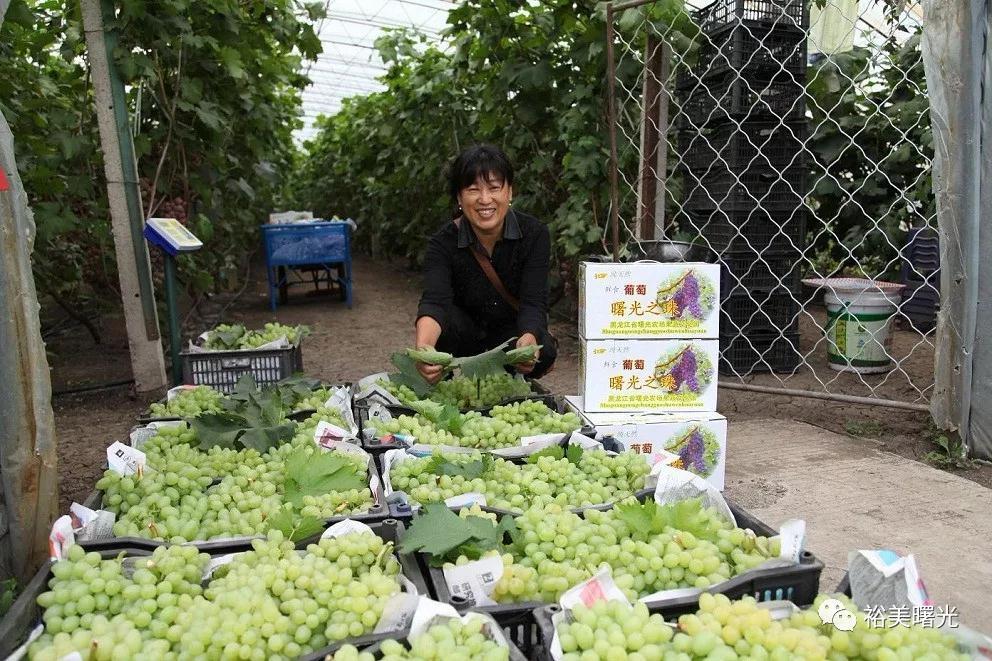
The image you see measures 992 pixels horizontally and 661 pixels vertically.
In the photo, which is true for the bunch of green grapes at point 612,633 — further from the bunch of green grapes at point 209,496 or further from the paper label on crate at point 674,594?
the bunch of green grapes at point 209,496

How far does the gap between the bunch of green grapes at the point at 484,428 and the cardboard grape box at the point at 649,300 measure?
0.46 metres

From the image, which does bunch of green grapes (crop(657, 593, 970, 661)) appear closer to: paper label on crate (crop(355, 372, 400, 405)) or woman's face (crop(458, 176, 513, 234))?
paper label on crate (crop(355, 372, 400, 405))

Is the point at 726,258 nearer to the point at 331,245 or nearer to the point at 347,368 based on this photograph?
the point at 347,368

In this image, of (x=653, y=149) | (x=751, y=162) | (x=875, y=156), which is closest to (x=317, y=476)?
(x=653, y=149)

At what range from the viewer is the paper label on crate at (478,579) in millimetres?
1487

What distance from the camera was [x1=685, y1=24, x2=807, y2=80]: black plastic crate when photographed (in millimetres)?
4891

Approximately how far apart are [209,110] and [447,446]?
4.02m

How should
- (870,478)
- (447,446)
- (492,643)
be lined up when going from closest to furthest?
(492,643)
(447,446)
(870,478)

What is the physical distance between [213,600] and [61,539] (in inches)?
15.7

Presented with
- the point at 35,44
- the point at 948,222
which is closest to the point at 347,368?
the point at 35,44

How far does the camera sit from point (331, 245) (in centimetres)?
954

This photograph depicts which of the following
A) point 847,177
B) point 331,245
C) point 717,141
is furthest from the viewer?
point 331,245

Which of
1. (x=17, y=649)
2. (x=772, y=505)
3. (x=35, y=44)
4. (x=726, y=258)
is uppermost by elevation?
(x=35, y=44)

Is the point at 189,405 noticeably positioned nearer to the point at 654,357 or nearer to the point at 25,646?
the point at 25,646
